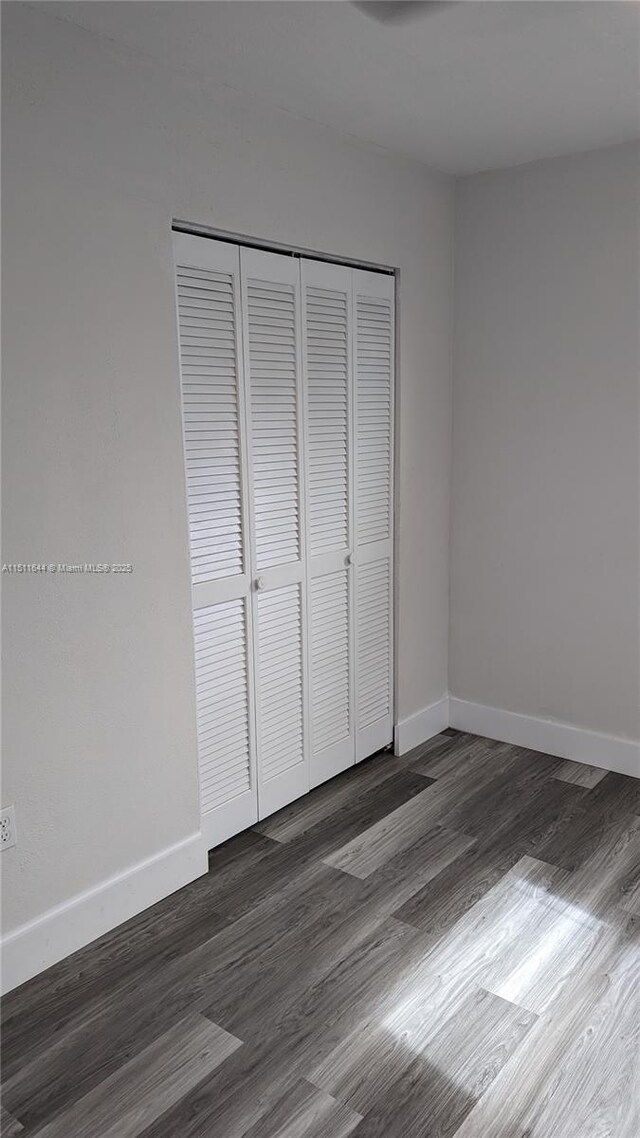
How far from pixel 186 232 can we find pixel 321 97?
1.93 ft

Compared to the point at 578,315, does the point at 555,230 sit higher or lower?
higher

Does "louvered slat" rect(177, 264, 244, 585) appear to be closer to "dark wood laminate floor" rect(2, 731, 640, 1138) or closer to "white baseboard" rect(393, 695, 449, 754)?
"dark wood laminate floor" rect(2, 731, 640, 1138)

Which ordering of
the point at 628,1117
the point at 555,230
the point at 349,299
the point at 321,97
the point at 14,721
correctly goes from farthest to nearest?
the point at 555,230
the point at 349,299
the point at 321,97
the point at 14,721
the point at 628,1117

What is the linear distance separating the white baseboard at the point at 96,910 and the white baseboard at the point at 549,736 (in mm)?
1533

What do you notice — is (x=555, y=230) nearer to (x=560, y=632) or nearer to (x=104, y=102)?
(x=560, y=632)

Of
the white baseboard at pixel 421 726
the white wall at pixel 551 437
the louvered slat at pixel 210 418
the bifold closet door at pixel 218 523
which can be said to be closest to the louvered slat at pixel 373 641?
the white baseboard at pixel 421 726

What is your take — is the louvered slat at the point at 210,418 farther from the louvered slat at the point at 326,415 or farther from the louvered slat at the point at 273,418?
the louvered slat at the point at 326,415

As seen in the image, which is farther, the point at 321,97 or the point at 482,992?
the point at 321,97

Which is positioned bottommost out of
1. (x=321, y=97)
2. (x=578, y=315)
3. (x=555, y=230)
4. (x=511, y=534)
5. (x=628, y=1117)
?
(x=628, y=1117)

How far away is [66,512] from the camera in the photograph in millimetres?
2145

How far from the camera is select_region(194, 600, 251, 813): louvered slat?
2.64m

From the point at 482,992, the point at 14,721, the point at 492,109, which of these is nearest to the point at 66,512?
the point at 14,721

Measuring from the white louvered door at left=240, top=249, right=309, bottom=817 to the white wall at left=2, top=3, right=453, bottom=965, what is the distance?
202mm

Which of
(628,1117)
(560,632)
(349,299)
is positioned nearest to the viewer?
(628,1117)
